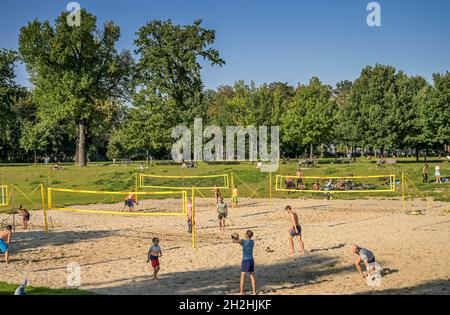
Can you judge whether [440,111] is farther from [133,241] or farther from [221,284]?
[221,284]

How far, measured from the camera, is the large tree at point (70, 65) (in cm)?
5856

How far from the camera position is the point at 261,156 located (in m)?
68.0

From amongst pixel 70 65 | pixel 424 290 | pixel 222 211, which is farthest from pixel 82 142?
pixel 424 290

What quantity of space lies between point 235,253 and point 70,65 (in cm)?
4742

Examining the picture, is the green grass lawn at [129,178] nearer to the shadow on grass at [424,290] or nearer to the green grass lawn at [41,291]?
the green grass lawn at [41,291]

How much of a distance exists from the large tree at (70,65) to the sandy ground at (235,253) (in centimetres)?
3101

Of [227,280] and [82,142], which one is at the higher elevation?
[82,142]

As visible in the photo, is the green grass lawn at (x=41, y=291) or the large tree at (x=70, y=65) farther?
the large tree at (x=70, y=65)

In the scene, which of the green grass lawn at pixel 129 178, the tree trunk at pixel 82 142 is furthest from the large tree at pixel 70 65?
the green grass lawn at pixel 129 178

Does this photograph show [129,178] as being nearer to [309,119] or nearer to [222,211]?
[222,211]

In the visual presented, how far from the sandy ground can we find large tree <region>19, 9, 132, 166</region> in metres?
31.0

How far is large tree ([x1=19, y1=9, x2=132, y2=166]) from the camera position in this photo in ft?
192

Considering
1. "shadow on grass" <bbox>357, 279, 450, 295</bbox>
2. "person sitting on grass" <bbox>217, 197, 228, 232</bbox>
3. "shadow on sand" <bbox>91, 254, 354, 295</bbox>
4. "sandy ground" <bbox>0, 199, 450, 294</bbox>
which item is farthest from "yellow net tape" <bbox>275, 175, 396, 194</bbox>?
"shadow on grass" <bbox>357, 279, 450, 295</bbox>

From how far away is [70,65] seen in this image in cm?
6038
